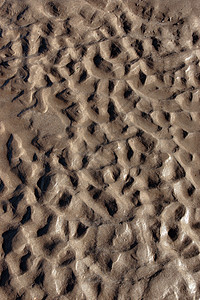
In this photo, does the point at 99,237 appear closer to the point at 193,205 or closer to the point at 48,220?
the point at 48,220

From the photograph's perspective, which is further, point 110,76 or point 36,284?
point 110,76

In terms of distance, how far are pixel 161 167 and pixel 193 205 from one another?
17.8 inches

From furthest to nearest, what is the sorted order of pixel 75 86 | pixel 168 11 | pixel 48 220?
pixel 168 11 → pixel 75 86 → pixel 48 220

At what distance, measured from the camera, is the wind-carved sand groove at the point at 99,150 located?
2.75 metres

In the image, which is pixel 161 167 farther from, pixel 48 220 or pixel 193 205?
pixel 48 220

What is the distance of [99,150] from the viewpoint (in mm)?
3225

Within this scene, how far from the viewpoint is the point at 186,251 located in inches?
110

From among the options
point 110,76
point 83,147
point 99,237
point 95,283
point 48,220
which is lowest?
point 95,283

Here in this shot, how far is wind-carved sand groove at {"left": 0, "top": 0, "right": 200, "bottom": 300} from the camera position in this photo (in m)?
2.75

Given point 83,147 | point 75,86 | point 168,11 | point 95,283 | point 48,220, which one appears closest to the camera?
point 95,283

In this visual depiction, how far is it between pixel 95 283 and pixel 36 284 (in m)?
0.49

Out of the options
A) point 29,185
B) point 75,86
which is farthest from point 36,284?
point 75,86

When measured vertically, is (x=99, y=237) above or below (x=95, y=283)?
above

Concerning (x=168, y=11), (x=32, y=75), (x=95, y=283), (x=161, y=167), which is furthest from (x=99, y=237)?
(x=168, y=11)
